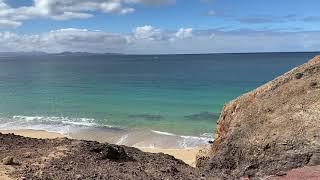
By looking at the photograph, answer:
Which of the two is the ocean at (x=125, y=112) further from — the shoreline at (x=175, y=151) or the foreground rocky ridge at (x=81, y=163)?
the foreground rocky ridge at (x=81, y=163)

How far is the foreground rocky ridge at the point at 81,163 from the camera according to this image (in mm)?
10883

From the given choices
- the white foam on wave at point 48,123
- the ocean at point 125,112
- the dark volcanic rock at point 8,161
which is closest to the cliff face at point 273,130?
the dark volcanic rock at point 8,161

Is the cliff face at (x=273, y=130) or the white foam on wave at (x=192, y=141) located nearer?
the cliff face at (x=273, y=130)

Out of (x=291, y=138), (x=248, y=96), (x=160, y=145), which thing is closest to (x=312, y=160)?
(x=291, y=138)

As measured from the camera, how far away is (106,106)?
4588cm

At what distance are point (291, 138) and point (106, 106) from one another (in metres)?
34.8

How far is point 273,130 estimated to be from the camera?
12586mm

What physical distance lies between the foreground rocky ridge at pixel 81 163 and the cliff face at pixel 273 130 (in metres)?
1.12

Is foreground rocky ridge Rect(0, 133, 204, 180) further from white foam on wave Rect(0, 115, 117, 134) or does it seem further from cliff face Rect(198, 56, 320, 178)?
white foam on wave Rect(0, 115, 117, 134)

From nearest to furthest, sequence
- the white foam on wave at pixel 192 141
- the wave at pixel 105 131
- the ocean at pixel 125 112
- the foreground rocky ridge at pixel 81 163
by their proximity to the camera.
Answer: the foreground rocky ridge at pixel 81 163 < the white foam on wave at pixel 192 141 < the wave at pixel 105 131 < the ocean at pixel 125 112

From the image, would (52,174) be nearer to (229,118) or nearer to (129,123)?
(229,118)

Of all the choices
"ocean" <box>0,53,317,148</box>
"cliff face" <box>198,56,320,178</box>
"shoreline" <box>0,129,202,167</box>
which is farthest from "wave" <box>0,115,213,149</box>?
"cliff face" <box>198,56,320,178</box>

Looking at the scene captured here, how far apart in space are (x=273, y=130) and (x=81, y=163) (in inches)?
185

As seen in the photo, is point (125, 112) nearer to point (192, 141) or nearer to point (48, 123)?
point (48, 123)
